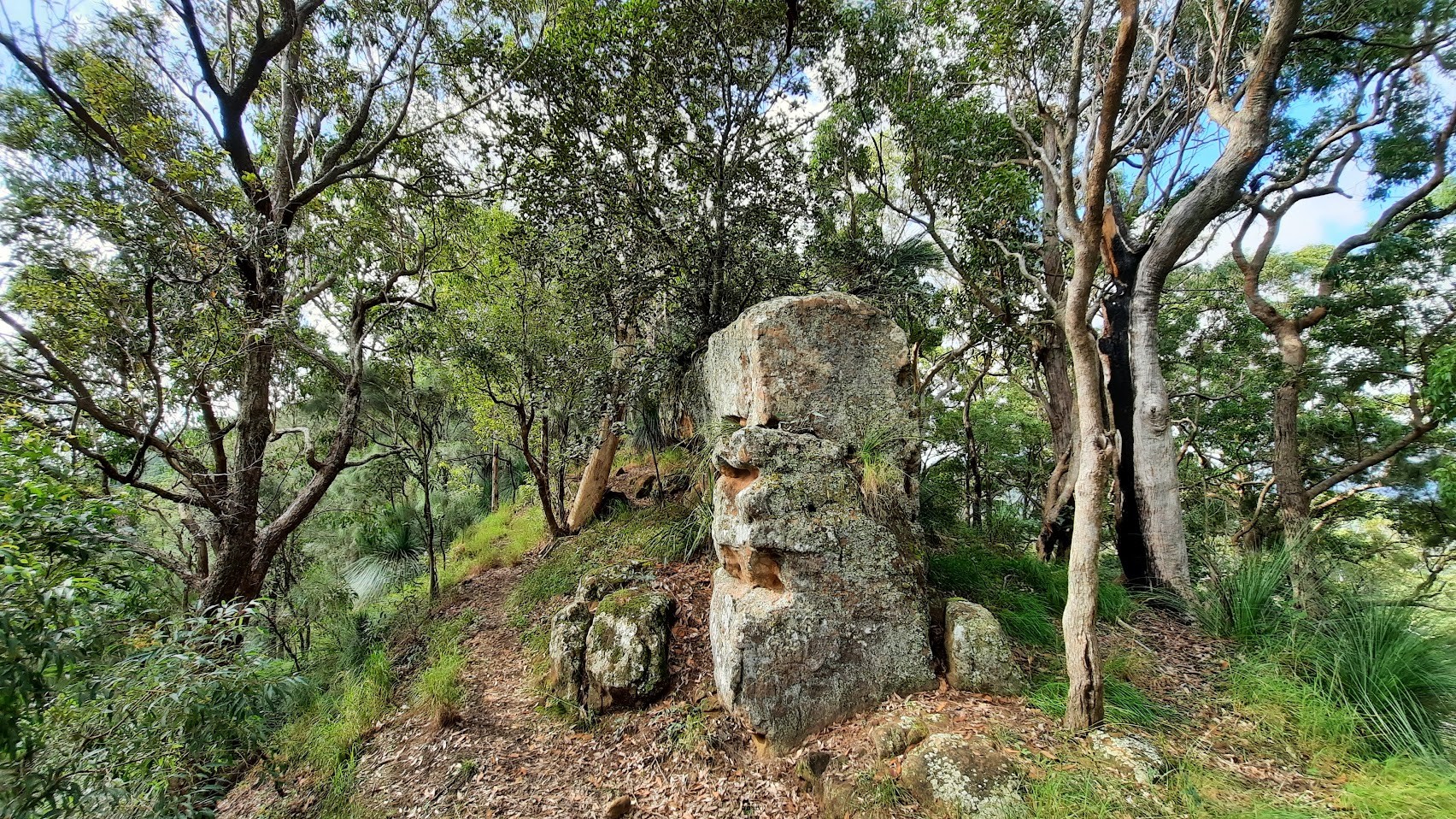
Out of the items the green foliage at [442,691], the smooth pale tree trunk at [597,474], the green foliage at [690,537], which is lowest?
the green foliage at [442,691]

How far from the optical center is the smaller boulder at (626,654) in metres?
4.16

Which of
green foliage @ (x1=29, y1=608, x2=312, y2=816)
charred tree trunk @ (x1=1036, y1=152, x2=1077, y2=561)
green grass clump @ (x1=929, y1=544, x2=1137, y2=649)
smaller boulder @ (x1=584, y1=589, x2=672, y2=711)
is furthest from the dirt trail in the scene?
charred tree trunk @ (x1=1036, y1=152, x2=1077, y2=561)

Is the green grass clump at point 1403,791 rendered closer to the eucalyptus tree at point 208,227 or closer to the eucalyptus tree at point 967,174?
the eucalyptus tree at point 967,174

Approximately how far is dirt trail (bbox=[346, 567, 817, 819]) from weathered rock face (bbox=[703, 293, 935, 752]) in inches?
13.4

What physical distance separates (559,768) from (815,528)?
2.74 metres

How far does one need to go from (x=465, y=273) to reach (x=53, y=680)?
5.87 m

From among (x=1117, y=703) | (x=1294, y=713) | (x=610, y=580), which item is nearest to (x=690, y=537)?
(x=610, y=580)

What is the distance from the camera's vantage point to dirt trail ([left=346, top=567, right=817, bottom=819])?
341 cm

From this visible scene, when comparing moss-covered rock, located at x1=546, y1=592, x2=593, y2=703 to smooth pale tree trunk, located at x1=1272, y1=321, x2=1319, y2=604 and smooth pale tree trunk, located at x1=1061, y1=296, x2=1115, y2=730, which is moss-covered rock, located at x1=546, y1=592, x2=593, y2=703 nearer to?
smooth pale tree trunk, located at x1=1061, y1=296, x2=1115, y2=730

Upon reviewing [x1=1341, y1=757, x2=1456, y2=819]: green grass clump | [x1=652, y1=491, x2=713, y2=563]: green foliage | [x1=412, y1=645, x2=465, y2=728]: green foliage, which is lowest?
[x1=412, y1=645, x2=465, y2=728]: green foliage

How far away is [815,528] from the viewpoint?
3.94 metres

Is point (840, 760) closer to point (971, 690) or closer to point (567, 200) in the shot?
point (971, 690)

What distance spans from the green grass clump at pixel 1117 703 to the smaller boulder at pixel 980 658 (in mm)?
182

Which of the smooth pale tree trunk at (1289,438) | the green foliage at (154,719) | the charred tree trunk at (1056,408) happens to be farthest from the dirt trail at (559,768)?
the smooth pale tree trunk at (1289,438)
